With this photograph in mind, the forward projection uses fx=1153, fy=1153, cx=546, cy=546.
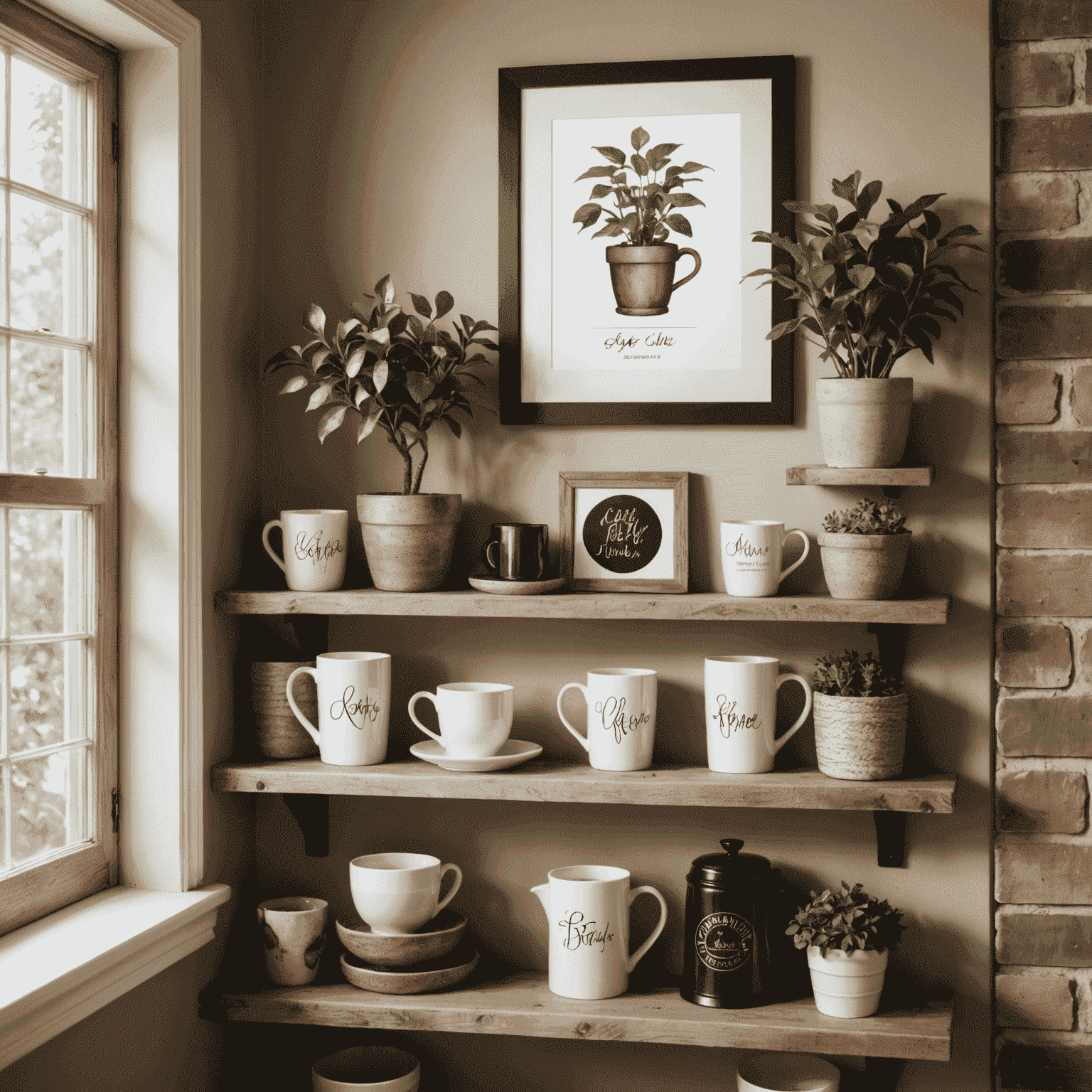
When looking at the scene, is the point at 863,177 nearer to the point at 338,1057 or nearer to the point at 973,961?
the point at 973,961

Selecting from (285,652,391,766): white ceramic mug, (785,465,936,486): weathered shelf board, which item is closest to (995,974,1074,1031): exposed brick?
(785,465,936,486): weathered shelf board

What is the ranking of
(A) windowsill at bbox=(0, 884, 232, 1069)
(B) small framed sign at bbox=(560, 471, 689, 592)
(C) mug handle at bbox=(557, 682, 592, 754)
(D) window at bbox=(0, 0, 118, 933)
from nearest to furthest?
(A) windowsill at bbox=(0, 884, 232, 1069), (D) window at bbox=(0, 0, 118, 933), (C) mug handle at bbox=(557, 682, 592, 754), (B) small framed sign at bbox=(560, 471, 689, 592)

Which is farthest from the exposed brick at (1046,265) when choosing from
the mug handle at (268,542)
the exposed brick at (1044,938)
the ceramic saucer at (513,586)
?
the mug handle at (268,542)

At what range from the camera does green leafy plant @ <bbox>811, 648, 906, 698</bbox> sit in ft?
5.46

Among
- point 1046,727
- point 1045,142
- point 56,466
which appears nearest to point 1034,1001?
point 1046,727

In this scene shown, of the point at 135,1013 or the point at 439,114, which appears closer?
the point at 135,1013

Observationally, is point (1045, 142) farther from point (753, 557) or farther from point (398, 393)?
point (398, 393)

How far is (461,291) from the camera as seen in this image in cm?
190

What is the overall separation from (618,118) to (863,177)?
39 centimetres

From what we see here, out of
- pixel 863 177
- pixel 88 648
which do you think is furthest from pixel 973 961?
pixel 88 648

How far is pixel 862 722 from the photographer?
5.41ft

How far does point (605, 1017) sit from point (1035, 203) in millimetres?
1356

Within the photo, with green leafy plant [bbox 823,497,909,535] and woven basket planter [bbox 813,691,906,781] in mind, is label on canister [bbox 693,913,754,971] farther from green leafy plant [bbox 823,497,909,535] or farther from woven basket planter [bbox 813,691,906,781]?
green leafy plant [bbox 823,497,909,535]

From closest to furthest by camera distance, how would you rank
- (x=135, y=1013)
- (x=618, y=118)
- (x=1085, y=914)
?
(x=135, y=1013) < (x=1085, y=914) < (x=618, y=118)
